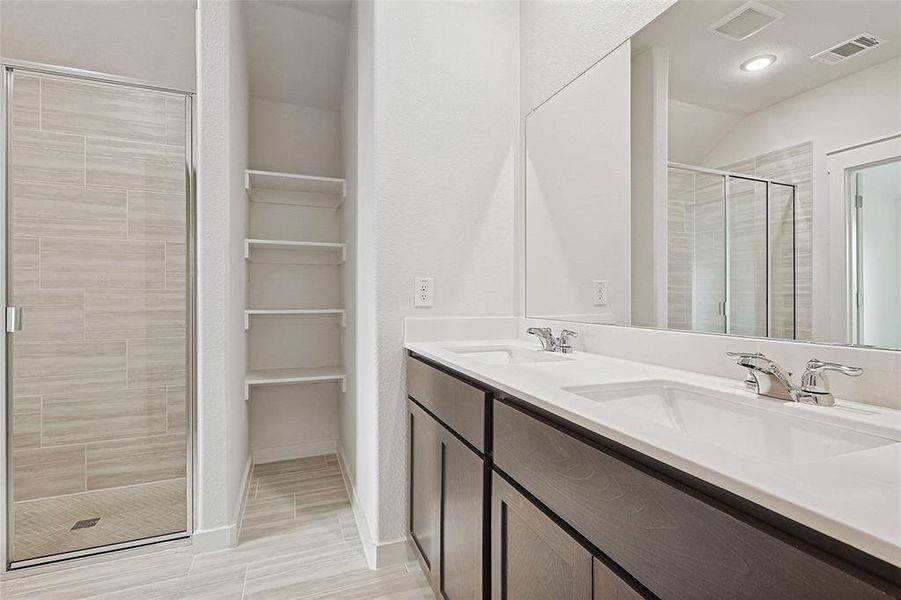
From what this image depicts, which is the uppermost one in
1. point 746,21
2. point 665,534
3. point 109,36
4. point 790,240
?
point 109,36

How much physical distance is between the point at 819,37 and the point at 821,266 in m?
0.49

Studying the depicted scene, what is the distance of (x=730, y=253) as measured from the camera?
1138 millimetres

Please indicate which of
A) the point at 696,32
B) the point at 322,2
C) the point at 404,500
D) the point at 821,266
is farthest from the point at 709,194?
the point at 322,2

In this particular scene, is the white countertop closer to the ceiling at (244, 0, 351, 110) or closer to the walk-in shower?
the walk-in shower

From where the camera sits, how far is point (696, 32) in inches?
47.8

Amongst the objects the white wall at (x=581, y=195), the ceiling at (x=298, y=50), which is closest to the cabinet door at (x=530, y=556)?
the white wall at (x=581, y=195)

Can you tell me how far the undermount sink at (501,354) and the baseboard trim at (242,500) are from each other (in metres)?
1.27

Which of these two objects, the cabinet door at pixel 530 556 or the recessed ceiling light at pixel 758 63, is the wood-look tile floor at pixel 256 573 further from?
the recessed ceiling light at pixel 758 63

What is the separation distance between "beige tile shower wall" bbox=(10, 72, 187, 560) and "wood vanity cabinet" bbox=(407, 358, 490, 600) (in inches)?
46.3

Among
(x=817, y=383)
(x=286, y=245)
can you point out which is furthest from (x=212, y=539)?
(x=817, y=383)

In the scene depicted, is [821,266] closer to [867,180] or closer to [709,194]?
[867,180]

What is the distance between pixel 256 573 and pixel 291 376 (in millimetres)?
1139

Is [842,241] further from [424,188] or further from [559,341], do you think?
[424,188]

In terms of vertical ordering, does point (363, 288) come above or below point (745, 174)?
below
